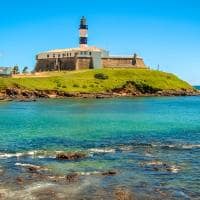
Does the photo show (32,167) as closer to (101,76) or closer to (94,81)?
(94,81)

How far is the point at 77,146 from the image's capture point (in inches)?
1815

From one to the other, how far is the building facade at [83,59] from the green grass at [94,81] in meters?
10.3

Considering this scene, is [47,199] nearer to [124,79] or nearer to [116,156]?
[116,156]

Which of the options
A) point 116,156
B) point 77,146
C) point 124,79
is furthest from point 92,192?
point 124,79

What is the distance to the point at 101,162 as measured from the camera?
37.7 meters

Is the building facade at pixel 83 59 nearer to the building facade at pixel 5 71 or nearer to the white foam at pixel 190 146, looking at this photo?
the building facade at pixel 5 71

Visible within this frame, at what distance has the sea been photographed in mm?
28578

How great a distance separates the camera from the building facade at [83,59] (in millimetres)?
182750

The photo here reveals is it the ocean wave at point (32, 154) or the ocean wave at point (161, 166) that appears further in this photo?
the ocean wave at point (32, 154)

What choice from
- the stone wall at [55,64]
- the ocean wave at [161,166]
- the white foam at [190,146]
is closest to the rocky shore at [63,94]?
the stone wall at [55,64]

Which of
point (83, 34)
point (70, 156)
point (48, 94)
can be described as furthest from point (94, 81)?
point (70, 156)

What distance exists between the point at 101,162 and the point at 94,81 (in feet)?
405

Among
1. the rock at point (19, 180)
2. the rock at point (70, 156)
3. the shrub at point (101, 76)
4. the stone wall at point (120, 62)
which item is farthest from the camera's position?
the stone wall at point (120, 62)

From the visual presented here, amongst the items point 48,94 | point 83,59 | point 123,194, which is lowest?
point 123,194
